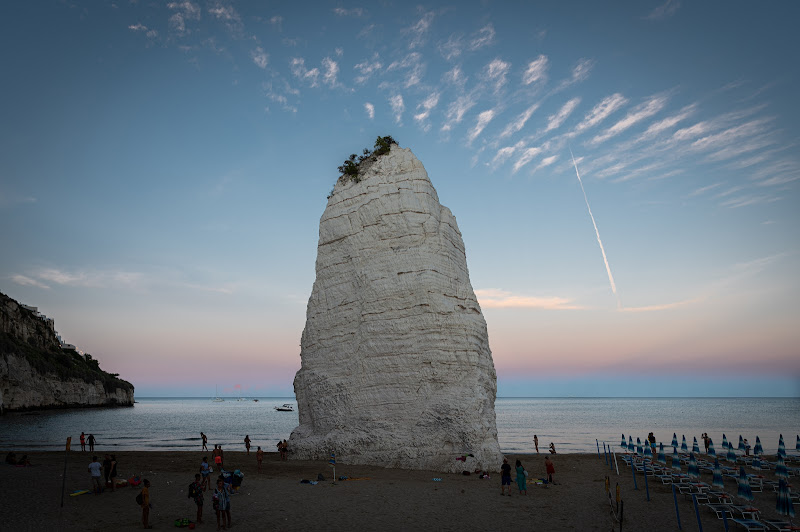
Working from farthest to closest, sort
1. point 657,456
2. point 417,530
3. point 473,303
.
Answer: point 657,456 → point 473,303 → point 417,530

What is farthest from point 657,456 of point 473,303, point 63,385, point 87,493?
point 63,385

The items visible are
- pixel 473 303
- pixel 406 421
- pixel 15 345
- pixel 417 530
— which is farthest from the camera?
pixel 15 345

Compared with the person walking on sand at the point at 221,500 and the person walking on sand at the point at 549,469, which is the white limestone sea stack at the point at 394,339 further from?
the person walking on sand at the point at 221,500

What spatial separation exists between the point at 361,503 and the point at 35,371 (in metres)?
84.1

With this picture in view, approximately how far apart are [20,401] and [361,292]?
74657 mm

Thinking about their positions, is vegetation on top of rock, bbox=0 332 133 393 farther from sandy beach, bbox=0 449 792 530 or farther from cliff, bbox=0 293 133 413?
sandy beach, bbox=0 449 792 530

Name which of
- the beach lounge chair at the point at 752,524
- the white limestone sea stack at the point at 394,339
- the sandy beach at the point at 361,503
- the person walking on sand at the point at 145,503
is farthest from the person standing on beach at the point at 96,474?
the beach lounge chair at the point at 752,524

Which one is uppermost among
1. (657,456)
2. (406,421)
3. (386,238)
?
(386,238)

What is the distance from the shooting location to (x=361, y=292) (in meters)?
23.4

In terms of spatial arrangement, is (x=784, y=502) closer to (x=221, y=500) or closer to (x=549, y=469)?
(x=549, y=469)

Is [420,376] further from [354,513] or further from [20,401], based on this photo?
[20,401]

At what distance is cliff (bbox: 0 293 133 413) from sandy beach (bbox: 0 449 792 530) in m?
60.9

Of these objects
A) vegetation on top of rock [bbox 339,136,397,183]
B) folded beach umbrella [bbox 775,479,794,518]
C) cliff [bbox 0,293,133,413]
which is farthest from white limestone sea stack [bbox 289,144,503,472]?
cliff [bbox 0,293,133,413]

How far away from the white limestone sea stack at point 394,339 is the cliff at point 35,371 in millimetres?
64566
